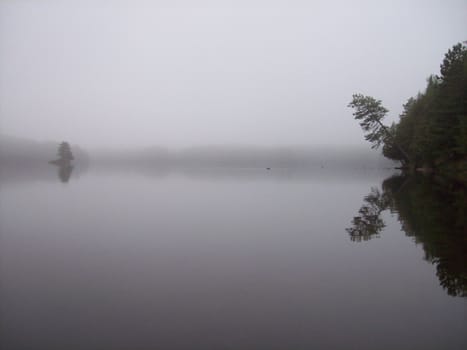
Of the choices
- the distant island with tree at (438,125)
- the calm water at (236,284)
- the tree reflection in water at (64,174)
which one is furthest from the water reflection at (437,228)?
the tree reflection in water at (64,174)

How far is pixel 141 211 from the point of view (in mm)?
16547

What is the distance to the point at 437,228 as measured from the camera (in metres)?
11.0

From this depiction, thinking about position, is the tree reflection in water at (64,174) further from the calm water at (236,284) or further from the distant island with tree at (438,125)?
the distant island with tree at (438,125)

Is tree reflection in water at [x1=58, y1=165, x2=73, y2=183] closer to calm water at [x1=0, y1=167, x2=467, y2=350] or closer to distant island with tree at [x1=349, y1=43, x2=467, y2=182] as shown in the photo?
calm water at [x1=0, y1=167, x2=467, y2=350]

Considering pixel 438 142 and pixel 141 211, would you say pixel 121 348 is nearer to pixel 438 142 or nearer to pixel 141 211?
pixel 141 211

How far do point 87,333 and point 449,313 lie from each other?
639cm

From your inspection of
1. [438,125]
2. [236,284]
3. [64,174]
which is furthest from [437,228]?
[64,174]

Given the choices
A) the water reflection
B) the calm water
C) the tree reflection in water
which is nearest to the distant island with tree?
the water reflection

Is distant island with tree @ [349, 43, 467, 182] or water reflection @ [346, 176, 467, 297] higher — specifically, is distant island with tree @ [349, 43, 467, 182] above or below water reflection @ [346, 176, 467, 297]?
above

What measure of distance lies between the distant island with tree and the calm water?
25674mm

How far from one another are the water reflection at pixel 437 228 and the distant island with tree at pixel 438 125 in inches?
645

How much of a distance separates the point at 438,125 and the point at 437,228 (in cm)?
3066

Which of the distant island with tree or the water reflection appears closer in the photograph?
the water reflection

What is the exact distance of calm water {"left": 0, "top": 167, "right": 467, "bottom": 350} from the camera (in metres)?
4.73
